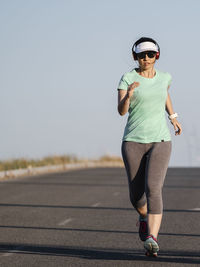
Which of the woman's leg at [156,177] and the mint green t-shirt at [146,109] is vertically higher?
the mint green t-shirt at [146,109]

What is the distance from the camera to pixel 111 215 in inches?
502

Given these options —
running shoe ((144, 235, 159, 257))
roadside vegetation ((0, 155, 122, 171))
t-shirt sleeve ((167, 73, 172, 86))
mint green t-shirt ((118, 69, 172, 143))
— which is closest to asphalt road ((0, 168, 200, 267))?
running shoe ((144, 235, 159, 257))

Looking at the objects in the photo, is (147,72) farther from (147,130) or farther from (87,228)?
(87,228)

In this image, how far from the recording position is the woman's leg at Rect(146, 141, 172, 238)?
749 centimetres

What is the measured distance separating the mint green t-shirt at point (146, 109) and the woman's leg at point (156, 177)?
12 cm

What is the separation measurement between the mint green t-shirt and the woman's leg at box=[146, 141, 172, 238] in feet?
0.38

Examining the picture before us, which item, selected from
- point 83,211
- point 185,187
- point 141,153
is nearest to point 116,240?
point 141,153

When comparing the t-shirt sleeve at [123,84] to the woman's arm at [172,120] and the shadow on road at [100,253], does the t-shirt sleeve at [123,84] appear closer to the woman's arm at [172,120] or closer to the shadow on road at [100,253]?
the woman's arm at [172,120]

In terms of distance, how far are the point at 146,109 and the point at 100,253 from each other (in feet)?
6.03

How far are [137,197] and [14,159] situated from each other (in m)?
23.6

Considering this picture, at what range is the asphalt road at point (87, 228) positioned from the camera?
7.97 metres

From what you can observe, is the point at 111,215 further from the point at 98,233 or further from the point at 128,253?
the point at 128,253

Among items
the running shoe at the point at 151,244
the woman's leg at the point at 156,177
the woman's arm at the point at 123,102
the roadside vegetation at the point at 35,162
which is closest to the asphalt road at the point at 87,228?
the running shoe at the point at 151,244

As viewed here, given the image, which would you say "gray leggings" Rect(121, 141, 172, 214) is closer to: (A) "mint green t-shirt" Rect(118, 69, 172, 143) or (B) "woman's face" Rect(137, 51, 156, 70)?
(A) "mint green t-shirt" Rect(118, 69, 172, 143)
